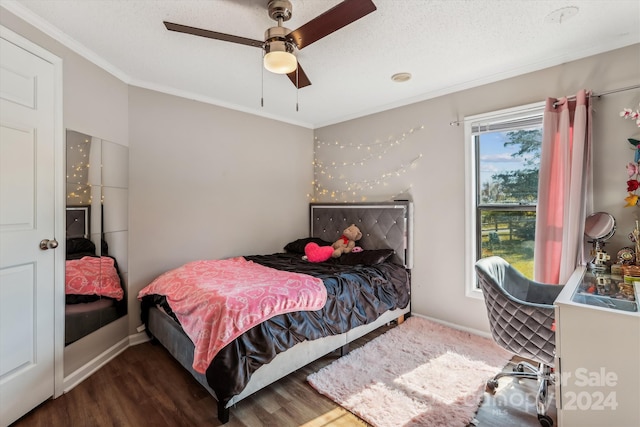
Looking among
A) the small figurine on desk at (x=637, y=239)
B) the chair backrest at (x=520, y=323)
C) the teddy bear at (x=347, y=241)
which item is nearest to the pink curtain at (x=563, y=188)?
the small figurine on desk at (x=637, y=239)

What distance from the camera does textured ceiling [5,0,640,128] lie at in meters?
1.84

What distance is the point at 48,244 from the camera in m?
1.99

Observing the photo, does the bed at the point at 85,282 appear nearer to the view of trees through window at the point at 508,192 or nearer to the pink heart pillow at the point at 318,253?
the pink heart pillow at the point at 318,253

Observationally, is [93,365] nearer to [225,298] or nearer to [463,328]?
[225,298]

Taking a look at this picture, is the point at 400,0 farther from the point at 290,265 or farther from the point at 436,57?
the point at 290,265

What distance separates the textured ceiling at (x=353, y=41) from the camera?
6.04ft

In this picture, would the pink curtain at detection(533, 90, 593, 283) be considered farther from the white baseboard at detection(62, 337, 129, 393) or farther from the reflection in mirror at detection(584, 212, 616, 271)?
the white baseboard at detection(62, 337, 129, 393)

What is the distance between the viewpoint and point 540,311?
175 cm

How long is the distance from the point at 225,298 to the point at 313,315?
2.22 feet

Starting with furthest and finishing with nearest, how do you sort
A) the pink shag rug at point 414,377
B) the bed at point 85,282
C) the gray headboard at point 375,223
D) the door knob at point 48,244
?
the gray headboard at point 375,223
the bed at point 85,282
the door knob at point 48,244
the pink shag rug at point 414,377

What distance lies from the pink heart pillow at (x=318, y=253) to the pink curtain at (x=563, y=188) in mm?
1974

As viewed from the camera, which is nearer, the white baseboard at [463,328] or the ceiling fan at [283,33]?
the ceiling fan at [283,33]

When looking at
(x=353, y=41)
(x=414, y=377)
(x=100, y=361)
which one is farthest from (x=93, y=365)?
(x=353, y=41)

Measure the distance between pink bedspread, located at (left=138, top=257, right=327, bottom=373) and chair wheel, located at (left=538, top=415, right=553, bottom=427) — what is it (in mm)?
1479
